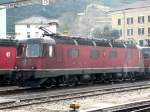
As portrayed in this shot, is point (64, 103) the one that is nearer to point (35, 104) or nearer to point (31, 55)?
point (35, 104)

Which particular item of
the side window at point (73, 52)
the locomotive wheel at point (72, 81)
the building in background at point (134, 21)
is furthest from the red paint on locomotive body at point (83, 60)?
the building in background at point (134, 21)

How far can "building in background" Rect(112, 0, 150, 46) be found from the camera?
96.2 metres

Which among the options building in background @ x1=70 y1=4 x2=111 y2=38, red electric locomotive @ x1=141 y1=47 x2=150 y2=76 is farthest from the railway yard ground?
building in background @ x1=70 y1=4 x2=111 y2=38

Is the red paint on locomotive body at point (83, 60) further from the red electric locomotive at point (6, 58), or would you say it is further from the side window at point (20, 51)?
the red electric locomotive at point (6, 58)

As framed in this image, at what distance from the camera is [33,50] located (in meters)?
26.5

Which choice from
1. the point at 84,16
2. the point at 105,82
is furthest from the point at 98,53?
the point at 84,16

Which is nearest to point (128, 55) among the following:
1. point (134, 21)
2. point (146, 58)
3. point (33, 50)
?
point (146, 58)

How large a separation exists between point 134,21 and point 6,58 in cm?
7093

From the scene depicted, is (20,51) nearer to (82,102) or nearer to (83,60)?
(83,60)

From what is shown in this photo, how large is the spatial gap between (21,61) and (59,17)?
10942 cm

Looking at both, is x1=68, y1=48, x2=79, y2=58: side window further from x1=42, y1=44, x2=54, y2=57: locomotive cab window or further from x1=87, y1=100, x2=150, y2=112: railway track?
x1=87, y1=100, x2=150, y2=112: railway track

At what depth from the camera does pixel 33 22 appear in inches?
4033

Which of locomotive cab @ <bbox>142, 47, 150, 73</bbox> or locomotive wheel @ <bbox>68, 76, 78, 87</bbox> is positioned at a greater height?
locomotive cab @ <bbox>142, 47, 150, 73</bbox>

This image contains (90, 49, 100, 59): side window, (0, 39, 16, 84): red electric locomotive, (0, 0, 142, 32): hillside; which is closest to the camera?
(0, 39, 16, 84): red electric locomotive
